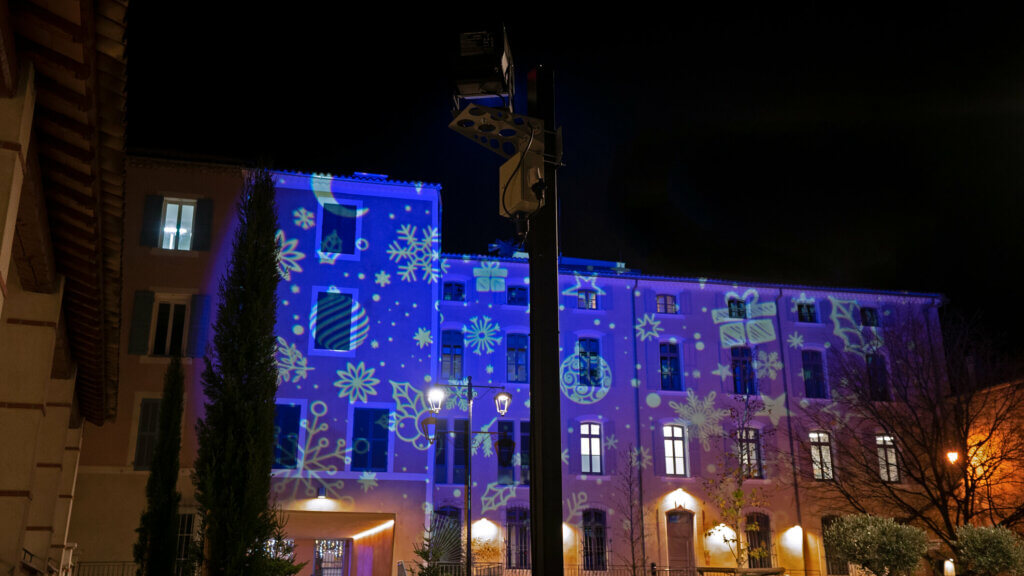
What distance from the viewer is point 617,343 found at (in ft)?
101

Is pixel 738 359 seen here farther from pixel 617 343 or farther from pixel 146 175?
pixel 146 175

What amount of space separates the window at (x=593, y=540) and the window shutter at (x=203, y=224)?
15428mm

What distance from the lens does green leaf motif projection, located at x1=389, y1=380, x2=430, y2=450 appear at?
2409cm

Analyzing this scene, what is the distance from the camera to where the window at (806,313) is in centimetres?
3238

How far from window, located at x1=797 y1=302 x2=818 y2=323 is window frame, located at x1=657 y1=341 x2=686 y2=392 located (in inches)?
206

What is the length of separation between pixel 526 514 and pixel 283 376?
9739 millimetres

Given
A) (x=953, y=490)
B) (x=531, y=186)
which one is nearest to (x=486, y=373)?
(x=953, y=490)

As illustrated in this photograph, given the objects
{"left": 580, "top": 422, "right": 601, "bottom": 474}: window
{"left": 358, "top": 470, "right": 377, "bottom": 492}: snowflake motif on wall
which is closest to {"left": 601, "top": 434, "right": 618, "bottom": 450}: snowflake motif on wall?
{"left": 580, "top": 422, "right": 601, "bottom": 474}: window

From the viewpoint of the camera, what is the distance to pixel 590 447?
29.6m

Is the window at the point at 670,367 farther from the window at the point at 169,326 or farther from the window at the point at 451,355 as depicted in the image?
the window at the point at 169,326

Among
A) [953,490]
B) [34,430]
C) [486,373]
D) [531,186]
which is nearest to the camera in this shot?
[531,186]

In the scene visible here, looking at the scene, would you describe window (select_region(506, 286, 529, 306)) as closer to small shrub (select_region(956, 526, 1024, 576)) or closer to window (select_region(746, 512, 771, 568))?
window (select_region(746, 512, 771, 568))

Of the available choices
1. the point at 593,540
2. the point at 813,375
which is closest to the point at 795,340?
the point at 813,375

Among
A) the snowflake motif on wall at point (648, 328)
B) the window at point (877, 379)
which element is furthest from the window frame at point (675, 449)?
the window at point (877, 379)
